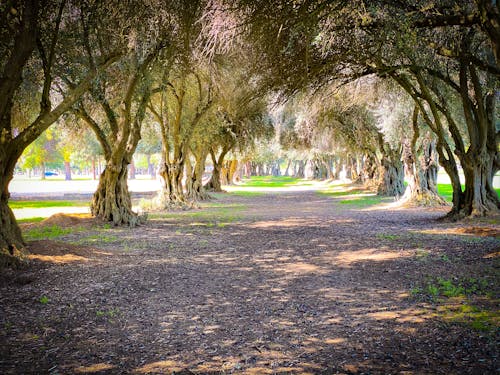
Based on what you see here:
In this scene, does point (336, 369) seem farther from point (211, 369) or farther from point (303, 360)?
point (211, 369)

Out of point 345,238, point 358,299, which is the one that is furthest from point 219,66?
point 358,299

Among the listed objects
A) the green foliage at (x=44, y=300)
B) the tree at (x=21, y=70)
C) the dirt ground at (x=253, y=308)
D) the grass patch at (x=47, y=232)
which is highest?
the tree at (x=21, y=70)

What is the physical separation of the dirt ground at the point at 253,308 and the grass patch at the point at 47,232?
2.03 m

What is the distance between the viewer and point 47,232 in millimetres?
14859

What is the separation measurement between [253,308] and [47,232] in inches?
411

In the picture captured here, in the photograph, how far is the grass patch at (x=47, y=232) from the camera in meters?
14.0

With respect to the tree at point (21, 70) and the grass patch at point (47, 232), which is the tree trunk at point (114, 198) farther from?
the tree at point (21, 70)

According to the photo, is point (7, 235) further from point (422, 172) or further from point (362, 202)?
point (362, 202)

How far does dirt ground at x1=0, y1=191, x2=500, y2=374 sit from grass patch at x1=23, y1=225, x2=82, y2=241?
2028 millimetres

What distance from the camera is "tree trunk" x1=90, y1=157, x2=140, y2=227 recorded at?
17.1 metres

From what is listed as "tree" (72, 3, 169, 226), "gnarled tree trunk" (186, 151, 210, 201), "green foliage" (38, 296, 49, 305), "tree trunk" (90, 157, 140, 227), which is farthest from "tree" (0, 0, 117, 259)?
"gnarled tree trunk" (186, 151, 210, 201)

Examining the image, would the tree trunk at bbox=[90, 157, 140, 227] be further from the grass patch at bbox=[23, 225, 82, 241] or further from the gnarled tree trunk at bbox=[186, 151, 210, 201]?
the gnarled tree trunk at bbox=[186, 151, 210, 201]

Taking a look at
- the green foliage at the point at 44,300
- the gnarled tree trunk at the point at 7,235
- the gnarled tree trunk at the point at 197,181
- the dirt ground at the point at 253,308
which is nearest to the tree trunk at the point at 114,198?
the dirt ground at the point at 253,308

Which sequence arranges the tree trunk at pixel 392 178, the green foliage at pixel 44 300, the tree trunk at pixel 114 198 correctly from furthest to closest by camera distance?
the tree trunk at pixel 392 178
the tree trunk at pixel 114 198
the green foliage at pixel 44 300
